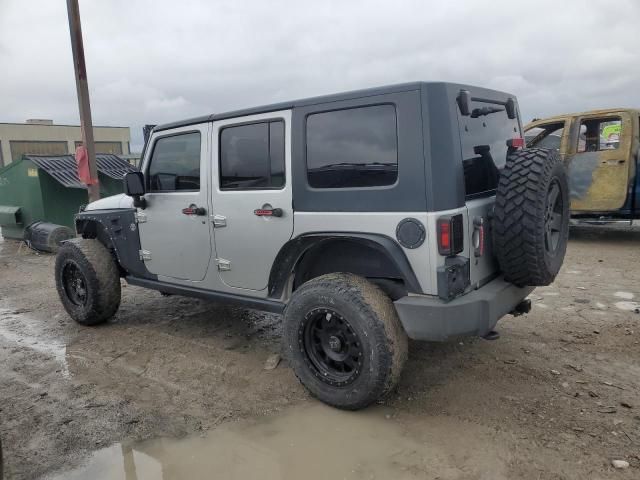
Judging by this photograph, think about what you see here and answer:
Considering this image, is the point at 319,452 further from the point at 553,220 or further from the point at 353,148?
the point at 553,220

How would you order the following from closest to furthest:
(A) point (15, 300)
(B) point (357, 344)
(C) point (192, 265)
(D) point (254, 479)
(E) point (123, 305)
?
1. (D) point (254, 479)
2. (B) point (357, 344)
3. (C) point (192, 265)
4. (E) point (123, 305)
5. (A) point (15, 300)

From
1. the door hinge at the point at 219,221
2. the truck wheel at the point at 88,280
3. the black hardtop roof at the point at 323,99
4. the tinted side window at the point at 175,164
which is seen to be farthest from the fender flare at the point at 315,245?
the truck wheel at the point at 88,280

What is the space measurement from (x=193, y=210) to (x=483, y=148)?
2.19 meters

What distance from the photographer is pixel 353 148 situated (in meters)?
3.03

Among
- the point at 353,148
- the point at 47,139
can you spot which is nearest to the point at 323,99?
the point at 353,148

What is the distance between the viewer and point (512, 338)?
4.12 metres

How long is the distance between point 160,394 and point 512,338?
281cm

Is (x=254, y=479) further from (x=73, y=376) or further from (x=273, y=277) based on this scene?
(x=73, y=376)

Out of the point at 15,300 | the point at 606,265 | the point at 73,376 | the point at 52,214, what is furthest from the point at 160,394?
the point at 52,214

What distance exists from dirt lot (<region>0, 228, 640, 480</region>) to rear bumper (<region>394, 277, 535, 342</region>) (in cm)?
58

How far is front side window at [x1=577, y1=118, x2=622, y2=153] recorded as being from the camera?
767 cm

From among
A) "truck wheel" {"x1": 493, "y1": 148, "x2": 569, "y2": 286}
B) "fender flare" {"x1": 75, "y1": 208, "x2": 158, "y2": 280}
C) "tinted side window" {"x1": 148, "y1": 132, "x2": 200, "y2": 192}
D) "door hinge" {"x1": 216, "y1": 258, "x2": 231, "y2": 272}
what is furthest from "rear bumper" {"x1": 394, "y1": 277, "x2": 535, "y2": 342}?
"fender flare" {"x1": 75, "y1": 208, "x2": 158, "y2": 280}

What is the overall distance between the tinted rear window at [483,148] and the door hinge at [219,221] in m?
1.76

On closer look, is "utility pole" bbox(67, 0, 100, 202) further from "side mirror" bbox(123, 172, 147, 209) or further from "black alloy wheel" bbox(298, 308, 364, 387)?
"black alloy wheel" bbox(298, 308, 364, 387)
